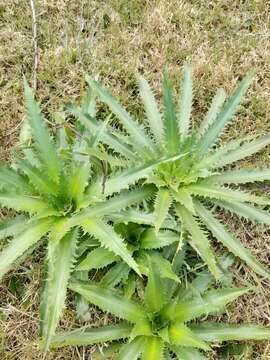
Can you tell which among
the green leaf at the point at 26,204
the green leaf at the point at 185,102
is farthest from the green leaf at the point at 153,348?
the green leaf at the point at 185,102

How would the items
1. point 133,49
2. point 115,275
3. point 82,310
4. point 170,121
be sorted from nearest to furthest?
point 170,121, point 115,275, point 82,310, point 133,49

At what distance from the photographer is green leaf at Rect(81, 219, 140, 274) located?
2705 mm

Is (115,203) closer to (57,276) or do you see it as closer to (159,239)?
(159,239)

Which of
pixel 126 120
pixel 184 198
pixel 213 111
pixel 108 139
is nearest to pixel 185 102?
pixel 213 111

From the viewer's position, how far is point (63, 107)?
11.6ft

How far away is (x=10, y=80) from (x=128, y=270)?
1.48 m

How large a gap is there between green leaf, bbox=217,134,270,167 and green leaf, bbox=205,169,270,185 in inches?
3.0

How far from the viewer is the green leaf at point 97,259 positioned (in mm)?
3029

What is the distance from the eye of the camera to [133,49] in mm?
3775

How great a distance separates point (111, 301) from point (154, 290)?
230 mm

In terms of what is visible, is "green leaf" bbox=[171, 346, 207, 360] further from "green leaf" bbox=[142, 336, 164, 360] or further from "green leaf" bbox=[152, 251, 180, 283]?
"green leaf" bbox=[152, 251, 180, 283]

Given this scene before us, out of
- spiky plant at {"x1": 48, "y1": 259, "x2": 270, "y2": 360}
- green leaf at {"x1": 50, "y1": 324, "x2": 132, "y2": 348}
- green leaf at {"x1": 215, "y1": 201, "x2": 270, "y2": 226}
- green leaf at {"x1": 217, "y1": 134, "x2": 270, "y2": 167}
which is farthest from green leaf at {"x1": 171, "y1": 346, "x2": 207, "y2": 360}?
green leaf at {"x1": 217, "y1": 134, "x2": 270, "y2": 167}

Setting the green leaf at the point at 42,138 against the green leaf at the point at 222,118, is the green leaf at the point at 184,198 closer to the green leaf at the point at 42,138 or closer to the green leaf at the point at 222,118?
the green leaf at the point at 222,118

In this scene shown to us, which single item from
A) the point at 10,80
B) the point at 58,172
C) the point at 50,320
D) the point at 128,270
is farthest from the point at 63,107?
the point at 50,320
